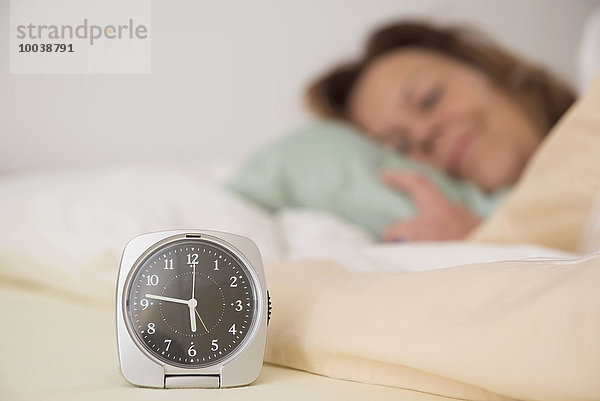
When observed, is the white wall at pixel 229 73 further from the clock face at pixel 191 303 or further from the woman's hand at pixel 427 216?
the clock face at pixel 191 303

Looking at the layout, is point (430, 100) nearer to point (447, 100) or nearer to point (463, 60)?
point (447, 100)

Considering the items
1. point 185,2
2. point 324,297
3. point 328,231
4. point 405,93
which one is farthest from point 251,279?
point 405,93

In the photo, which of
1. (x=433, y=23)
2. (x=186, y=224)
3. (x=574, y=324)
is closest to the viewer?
(x=574, y=324)

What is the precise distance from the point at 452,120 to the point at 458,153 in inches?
3.5

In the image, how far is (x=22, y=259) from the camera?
1.06 m

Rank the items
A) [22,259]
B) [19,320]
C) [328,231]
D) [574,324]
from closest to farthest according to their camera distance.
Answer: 1. [574,324]
2. [19,320]
3. [22,259]
4. [328,231]

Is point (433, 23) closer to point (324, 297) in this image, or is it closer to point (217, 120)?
point (217, 120)

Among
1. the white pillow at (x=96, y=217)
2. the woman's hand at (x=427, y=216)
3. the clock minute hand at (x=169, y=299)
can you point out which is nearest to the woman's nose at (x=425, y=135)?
the woman's hand at (x=427, y=216)

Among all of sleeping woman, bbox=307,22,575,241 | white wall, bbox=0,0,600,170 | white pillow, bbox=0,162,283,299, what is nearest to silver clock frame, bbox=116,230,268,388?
white pillow, bbox=0,162,283,299

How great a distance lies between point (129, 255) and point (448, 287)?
282 millimetres

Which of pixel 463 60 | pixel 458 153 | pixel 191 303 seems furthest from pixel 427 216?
pixel 191 303

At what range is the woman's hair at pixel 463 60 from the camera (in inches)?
72.1

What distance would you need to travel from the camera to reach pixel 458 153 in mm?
1777

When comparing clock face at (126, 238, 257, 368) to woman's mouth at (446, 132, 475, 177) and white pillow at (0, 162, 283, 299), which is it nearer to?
white pillow at (0, 162, 283, 299)
